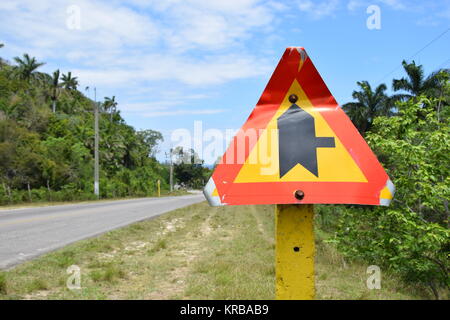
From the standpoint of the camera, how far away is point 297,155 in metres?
1.58

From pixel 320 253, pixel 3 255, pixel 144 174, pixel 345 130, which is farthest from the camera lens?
pixel 144 174

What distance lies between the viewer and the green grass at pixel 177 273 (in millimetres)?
5023

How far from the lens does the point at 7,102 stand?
4562cm

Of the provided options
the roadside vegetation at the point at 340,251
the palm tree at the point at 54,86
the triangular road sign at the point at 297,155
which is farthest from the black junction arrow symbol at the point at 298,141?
the palm tree at the point at 54,86

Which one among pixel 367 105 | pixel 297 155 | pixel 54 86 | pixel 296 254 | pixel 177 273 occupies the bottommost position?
pixel 177 273

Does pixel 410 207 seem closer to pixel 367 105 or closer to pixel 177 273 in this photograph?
pixel 177 273

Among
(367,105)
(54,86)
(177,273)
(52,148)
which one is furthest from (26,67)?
(177,273)

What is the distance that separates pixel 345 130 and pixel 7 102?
5115cm

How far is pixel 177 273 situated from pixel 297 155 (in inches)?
204

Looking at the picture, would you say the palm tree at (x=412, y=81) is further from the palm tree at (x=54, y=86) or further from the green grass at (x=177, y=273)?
the palm tree at (x=54, y=86)

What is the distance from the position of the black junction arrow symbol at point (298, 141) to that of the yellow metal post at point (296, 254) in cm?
18

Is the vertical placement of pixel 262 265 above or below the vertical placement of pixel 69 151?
below
